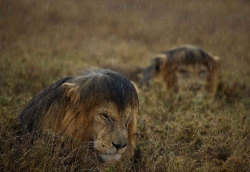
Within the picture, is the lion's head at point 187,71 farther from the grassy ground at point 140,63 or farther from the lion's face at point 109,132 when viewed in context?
the lion's face at point 109,132

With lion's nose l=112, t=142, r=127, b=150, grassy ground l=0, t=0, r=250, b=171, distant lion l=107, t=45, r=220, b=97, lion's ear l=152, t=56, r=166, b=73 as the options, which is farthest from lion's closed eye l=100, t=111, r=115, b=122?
lion's ear l=152, t=56, r=166, b=73

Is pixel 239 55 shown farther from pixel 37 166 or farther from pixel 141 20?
pixel 37 166

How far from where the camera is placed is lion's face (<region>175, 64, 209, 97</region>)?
20.7 ft

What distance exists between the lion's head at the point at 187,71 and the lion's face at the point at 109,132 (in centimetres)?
345

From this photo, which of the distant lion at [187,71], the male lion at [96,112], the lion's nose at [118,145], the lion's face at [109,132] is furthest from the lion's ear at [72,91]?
the distant lion at [187,71]

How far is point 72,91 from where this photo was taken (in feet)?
10.1

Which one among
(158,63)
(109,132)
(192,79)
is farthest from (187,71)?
(109,132)

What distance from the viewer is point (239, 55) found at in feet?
37.0

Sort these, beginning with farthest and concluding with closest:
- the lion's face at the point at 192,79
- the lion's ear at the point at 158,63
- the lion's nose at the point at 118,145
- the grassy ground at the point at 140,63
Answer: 1. the lion's ear at the point at 158,63
2. the lion's face at the point at 192,79
3. the grassy ground at the point at 140,63
4. the lion's nose at the point at 118,145

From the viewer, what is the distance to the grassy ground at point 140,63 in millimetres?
3230

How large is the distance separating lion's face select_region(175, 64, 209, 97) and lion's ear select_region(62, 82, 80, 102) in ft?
11.9

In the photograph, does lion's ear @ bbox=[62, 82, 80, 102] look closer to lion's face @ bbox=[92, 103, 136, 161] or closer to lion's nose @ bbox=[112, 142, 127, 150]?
lion's face @ bbox=[92, 103, 136, 161]

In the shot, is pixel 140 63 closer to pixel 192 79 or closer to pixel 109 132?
pixel 192 79

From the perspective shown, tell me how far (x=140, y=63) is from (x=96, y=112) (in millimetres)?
7048
